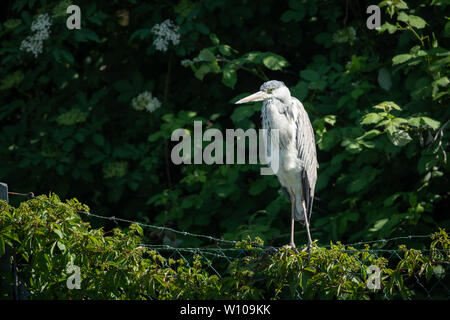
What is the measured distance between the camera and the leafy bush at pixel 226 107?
13.2ft

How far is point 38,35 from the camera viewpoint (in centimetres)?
468

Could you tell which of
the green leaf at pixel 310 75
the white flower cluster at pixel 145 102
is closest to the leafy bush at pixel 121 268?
the green leaf at pixel 310 75

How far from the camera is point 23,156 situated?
16.6 feet

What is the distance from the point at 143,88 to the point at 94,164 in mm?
771

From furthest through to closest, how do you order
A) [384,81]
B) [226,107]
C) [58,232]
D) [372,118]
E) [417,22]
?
1. [226,107]
2. [384,81]
3. [417,22]
4. [372,118]
5. [58,232]

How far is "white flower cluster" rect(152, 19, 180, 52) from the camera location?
15.2 feet

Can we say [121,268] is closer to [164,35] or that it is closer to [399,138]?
[399,138]

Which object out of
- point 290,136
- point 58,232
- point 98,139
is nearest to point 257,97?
point 290,136

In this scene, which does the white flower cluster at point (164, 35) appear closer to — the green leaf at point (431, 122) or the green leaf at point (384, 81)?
the green leaf at point (384, 81)

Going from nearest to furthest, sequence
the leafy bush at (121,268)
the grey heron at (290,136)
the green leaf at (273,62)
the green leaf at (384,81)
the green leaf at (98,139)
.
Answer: the leafy bush at (121,268), the grey heron at (290,136), the green leaf at (273,62), the green leaf at (384,81), the green leaf at (98,139)

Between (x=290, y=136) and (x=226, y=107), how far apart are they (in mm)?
1326

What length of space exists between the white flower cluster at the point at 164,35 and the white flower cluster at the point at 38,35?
0.81 m

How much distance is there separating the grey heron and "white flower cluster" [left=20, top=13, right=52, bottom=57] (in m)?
1.75

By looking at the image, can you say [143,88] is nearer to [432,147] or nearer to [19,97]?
Result: [19,97]
